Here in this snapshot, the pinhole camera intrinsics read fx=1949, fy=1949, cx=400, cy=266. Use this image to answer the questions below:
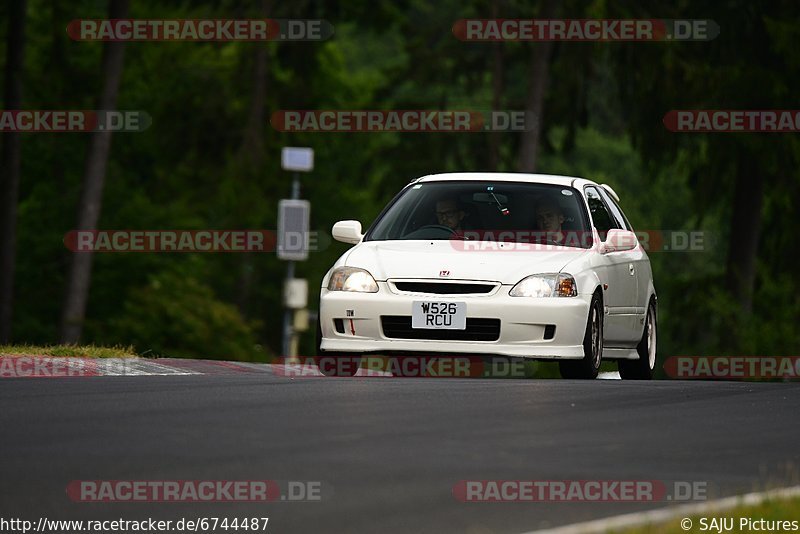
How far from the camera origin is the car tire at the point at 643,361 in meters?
17.2

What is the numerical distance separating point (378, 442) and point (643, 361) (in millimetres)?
7739

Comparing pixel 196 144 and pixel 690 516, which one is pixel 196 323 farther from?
pixel 690 516

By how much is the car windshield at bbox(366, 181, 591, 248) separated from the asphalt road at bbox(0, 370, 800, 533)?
2.03 m

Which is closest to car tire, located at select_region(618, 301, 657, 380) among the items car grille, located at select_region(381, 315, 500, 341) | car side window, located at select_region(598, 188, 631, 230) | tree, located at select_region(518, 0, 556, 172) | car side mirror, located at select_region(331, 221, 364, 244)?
car side window, located at select_region(598, 188, 631, 230)

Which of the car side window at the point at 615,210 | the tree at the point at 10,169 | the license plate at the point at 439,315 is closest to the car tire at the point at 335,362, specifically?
the license plate at the point at 439,315

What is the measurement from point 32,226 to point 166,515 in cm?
4281

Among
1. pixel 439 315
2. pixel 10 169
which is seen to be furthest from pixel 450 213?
pixel 10 169

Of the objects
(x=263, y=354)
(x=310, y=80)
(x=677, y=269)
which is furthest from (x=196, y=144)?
(x=677, y=269)

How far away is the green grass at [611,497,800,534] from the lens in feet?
23.9

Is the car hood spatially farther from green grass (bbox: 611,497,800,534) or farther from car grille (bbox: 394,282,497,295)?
green grass (bbox: 611,497,800,534)

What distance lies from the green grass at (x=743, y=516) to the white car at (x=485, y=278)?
6.43m

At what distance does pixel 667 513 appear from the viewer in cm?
763

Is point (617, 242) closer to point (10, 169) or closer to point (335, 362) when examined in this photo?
point (335, 362)

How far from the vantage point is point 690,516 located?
24.8 ft
